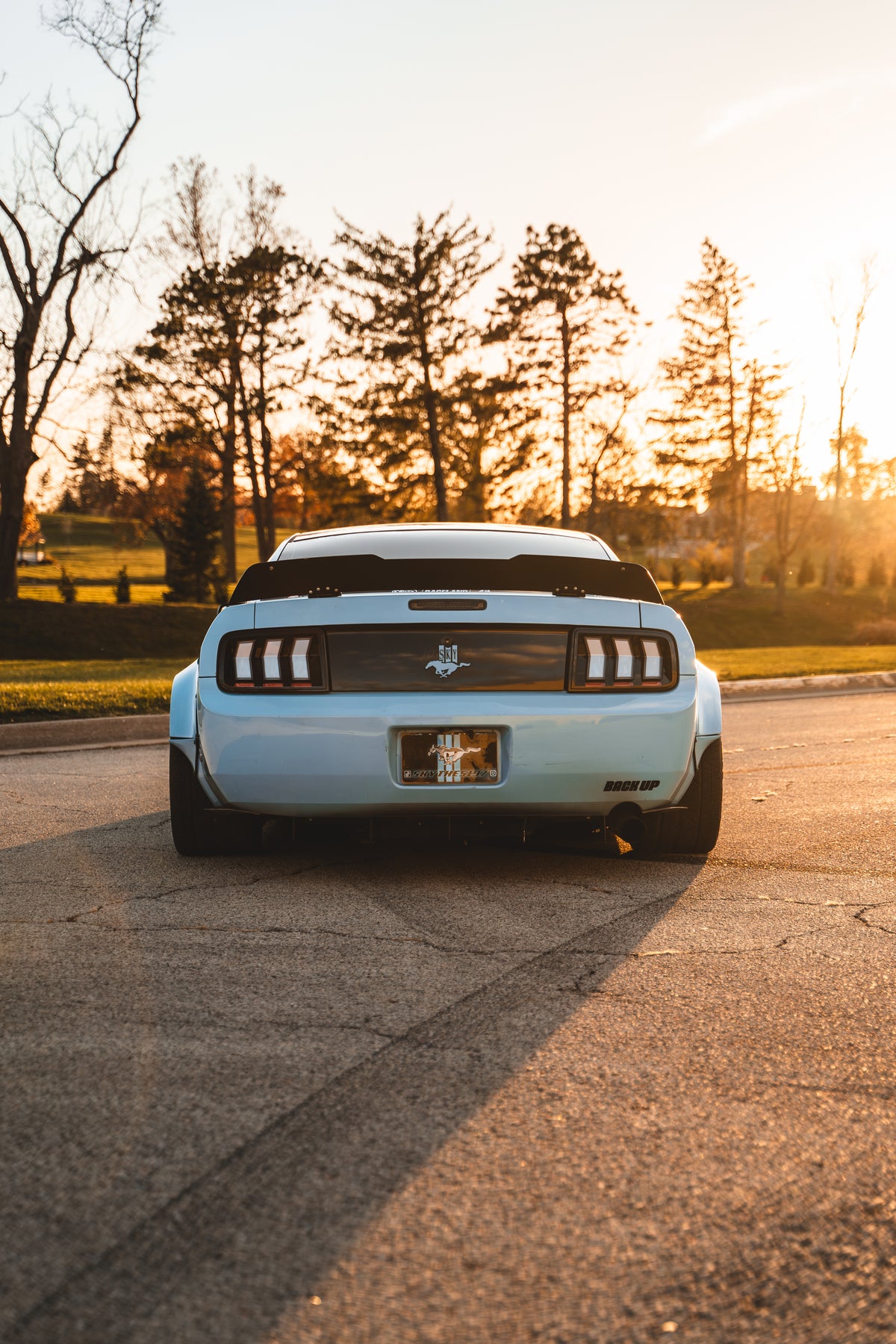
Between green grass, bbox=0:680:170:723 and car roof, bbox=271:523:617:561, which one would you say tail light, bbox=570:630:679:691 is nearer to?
car roof, bbox=271:523:617:561

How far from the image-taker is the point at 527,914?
458cm

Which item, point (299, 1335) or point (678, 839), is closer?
point (299, 1335)

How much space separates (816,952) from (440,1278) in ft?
7.68

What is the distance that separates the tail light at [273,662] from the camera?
495cm

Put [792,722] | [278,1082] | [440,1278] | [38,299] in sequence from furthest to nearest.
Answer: [38,299] < [792,722] < [278,1082] < [440,1278]

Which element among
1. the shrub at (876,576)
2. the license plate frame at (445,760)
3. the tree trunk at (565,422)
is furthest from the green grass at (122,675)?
the shrub at (876,576)

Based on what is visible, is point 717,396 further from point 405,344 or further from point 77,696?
point 77,696

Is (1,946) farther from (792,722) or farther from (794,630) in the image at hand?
(794,630)

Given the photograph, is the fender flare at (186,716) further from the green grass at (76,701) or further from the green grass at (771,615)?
the green grass at (771,615)

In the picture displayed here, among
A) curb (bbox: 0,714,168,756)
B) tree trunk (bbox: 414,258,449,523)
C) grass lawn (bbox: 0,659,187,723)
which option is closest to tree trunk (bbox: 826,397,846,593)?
tree trunk (bbox: 414,258,449,523)

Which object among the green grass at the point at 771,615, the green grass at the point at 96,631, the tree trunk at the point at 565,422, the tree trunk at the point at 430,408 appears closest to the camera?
the green grass at the point at 96,631

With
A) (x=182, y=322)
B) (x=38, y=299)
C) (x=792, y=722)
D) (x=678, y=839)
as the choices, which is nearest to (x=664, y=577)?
(x=182, y=322)

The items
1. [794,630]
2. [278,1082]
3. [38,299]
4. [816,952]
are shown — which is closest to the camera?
[278,1082]

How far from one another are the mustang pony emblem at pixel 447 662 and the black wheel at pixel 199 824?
1.03 m
